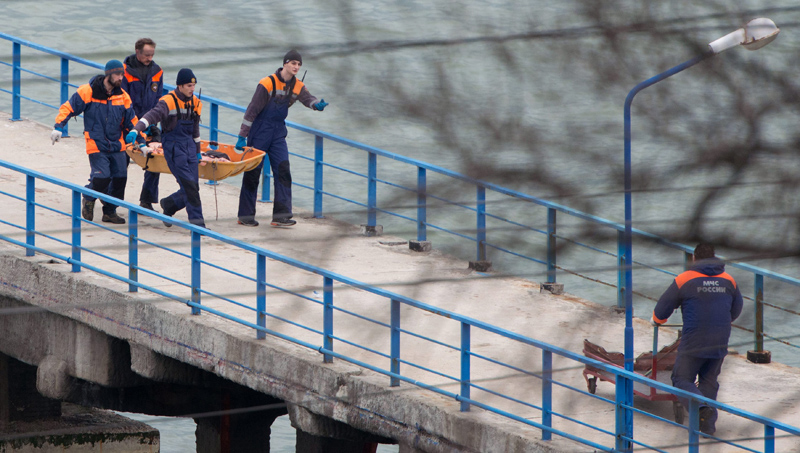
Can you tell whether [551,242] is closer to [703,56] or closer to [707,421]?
[703,56]

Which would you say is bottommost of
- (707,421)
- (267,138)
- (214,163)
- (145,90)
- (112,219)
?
(707,421)

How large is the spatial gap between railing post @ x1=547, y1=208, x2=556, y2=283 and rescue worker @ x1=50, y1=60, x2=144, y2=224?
8.76 meters

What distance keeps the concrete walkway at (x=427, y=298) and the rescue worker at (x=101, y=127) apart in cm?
40

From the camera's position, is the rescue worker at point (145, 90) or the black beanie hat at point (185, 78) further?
the rescue worker at point (145, 90)

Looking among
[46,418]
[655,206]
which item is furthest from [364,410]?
[655,206]

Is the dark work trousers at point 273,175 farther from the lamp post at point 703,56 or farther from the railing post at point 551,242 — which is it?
→ the lamp post at point 703,56

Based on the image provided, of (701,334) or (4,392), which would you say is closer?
(701,334)

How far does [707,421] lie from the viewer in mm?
6824

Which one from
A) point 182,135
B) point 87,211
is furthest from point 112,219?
point 182,135

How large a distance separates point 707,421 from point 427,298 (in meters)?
4.37

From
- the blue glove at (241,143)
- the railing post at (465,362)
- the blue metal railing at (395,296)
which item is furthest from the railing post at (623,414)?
the blue glove at (241,143)

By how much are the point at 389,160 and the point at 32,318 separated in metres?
7.55

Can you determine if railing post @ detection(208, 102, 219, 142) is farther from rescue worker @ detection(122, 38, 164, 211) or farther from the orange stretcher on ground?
the orange stretcher on ground

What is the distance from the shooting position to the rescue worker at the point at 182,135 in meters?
10.3
